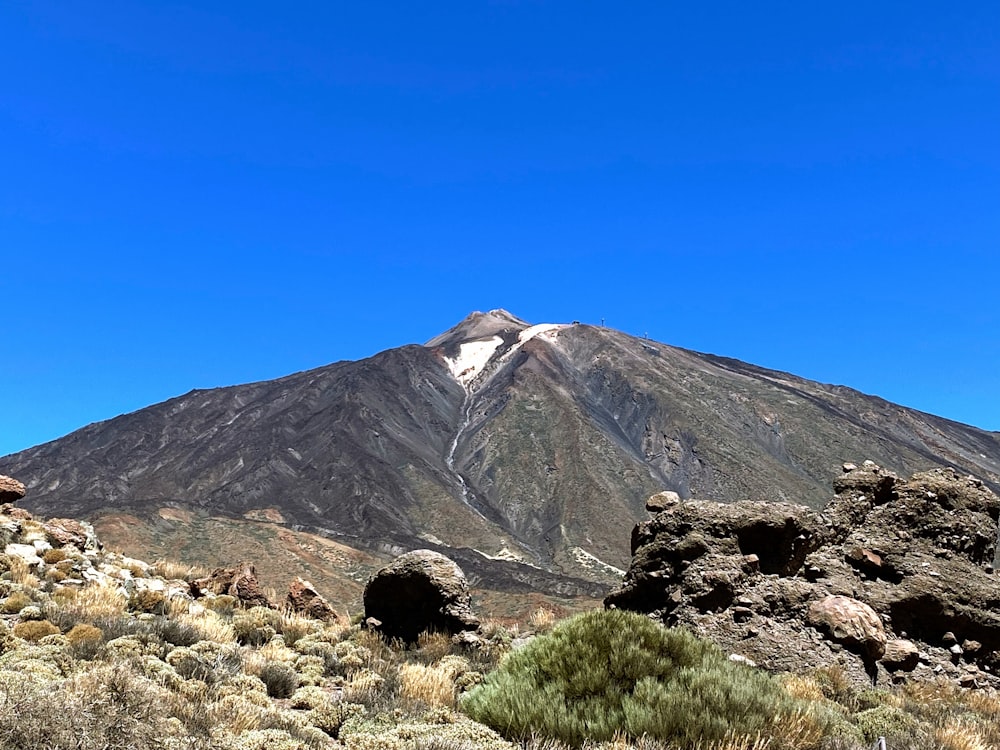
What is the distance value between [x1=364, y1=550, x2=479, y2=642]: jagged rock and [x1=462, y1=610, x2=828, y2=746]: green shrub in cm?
507

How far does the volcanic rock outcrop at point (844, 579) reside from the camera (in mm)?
9148

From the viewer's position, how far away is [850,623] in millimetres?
9039

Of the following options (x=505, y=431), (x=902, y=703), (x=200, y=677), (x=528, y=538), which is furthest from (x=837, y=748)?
(x=505, y=431)

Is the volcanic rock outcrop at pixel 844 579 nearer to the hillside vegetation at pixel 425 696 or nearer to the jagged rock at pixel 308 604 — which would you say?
the hillside vegetation at pixel 425 696

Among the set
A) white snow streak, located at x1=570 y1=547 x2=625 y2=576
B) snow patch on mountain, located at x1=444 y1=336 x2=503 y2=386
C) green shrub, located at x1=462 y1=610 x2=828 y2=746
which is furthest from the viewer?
snow patch on mountain, located at x1=444 y1=336 x2=503 y2=386

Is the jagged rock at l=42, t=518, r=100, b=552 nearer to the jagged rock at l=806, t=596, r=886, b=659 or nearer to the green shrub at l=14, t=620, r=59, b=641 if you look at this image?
the green shrub at l=14, t=620, r=59, b=641

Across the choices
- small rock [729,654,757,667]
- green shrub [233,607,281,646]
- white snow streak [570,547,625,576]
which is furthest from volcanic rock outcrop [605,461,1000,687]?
white snow streak [570,547,625,576]

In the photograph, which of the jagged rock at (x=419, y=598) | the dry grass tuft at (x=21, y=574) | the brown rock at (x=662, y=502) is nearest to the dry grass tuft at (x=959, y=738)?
the brown rock at (x=662, y=502)

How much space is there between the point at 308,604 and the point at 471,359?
126371mm

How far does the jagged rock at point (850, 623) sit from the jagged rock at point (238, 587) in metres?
10.3

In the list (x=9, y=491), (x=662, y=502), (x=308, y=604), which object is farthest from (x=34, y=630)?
(x=9, y=491)

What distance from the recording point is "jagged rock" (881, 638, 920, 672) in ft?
30.3

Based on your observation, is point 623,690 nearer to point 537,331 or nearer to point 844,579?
point 844,579

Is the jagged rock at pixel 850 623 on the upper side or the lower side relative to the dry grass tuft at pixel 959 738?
upper
